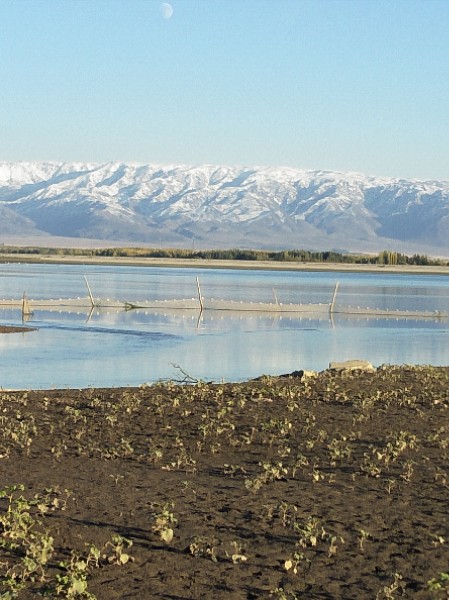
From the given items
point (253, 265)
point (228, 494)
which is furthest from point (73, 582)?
point (253, 265)

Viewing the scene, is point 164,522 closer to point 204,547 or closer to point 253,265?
point 204,547

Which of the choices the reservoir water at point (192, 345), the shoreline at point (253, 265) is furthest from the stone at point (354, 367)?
the shoreline at point (253, 265)

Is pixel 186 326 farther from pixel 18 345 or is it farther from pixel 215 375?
pixel 215 375

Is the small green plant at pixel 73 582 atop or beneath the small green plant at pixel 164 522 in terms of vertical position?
beneath

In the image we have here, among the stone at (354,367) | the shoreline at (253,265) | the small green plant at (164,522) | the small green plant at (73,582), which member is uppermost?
the stone at (354,367)

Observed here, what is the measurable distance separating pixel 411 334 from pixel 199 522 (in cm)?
Result: 2726

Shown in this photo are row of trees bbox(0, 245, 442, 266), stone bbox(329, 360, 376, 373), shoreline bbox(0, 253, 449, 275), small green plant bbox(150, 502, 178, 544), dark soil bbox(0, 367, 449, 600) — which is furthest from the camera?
row of trees bbox(0, 245, 442, 266)

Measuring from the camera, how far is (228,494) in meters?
10.1

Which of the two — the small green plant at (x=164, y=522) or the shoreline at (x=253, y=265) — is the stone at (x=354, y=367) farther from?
the shoreline at (x=253, y=265)

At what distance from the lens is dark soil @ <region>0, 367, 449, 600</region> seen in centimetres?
779

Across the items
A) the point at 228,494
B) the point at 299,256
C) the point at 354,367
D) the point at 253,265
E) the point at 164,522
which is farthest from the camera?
the point at 299,256

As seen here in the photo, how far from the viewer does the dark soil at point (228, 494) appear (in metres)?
7.79

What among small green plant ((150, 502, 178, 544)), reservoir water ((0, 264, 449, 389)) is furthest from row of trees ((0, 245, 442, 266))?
small green plant ((150, 502, 178, 544))

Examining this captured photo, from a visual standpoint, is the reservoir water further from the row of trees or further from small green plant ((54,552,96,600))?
the row of trees
